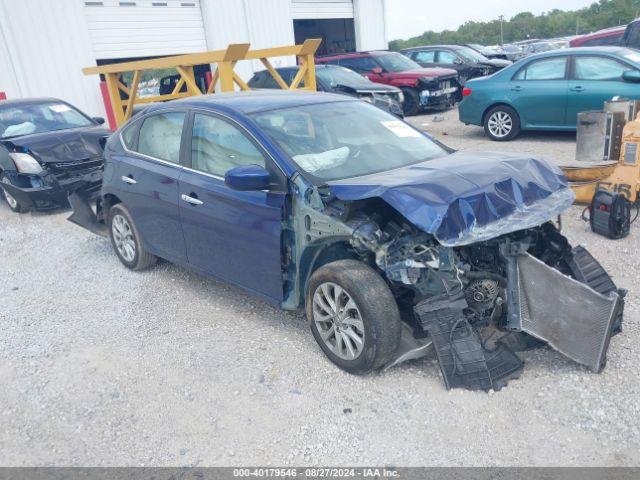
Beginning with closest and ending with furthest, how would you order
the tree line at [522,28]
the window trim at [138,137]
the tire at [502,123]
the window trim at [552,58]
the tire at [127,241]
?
1. the window trim at [138,137]
2. the tire at [127,241]
3. the window trim at [552,58]
4. the tire at [502,123]
5. the tree line at [522,28]

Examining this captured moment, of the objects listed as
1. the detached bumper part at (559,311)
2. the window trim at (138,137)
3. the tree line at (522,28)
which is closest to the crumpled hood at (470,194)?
the detached bumper part at (559,311)

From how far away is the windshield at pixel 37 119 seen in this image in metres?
8.62

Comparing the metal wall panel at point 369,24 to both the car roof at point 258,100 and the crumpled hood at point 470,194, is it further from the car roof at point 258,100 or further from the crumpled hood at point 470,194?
the crumpled hood at point 470,194

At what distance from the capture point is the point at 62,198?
7945 millimetres

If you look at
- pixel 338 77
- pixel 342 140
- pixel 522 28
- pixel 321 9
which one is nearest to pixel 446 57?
pixel 338 77

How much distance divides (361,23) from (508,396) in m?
20.6

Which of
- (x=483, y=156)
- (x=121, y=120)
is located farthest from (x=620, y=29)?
(x=483, y=156)

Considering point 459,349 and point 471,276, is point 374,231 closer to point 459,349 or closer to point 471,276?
point 471,276

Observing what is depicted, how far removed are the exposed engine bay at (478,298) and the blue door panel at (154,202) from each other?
1.64 metres

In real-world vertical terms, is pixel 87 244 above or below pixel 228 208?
below

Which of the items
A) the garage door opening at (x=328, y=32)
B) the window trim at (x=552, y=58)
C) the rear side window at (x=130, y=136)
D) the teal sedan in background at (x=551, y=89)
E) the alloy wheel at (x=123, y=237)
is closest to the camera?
the rear side window at (x=130, y=136)

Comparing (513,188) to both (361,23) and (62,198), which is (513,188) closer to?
(62,198)

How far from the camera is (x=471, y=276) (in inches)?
133

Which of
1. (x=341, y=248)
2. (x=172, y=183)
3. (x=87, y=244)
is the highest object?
(x=172, y=183)
